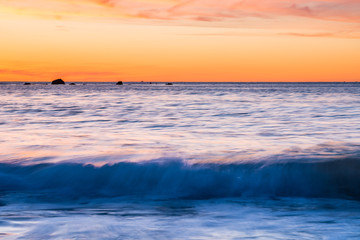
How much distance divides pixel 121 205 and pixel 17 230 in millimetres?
1904

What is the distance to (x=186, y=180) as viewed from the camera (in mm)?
8164

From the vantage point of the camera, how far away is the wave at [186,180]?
297 inches

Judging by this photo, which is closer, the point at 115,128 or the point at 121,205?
the point at 121,205

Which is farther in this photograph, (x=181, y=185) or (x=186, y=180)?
(x=186, y=180)

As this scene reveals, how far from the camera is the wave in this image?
24.8ft

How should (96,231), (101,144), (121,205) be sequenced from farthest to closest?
1. (101,144)
2. (121,205)
3. (96,231)

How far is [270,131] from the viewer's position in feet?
45.8

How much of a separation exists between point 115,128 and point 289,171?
831cm

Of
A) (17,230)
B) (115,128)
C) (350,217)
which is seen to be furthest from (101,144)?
(350,217)

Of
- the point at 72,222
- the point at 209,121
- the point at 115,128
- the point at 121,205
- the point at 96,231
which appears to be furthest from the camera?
the point at 209,121

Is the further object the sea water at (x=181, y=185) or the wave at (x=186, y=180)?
the wave at (x=186, y=180)

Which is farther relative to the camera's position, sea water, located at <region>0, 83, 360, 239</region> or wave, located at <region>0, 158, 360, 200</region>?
wave, located at <region>0, 158, 360, 200</region>

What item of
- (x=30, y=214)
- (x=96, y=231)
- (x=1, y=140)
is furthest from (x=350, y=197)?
(x=1, y=140)

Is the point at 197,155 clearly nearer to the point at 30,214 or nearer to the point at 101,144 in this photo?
the point at 101,144
